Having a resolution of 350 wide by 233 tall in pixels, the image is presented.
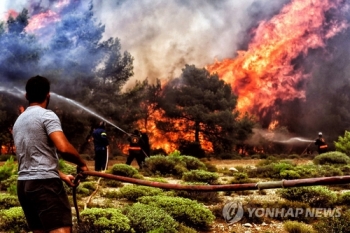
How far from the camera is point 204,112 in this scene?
33.9 metres

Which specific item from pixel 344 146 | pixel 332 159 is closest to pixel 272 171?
pixel 332 159

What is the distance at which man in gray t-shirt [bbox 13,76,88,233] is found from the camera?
3135 millimetres

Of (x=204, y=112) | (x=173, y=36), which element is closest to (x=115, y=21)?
(x=173, y=36)

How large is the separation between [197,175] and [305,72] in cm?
3538

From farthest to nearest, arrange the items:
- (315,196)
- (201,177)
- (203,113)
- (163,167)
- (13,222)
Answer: (203,113) → (163,167) → (201,177) → (315,196) → (13,222)

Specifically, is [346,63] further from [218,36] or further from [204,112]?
[204,112]

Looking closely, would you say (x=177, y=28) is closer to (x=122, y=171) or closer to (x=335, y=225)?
(x=122, y=171)

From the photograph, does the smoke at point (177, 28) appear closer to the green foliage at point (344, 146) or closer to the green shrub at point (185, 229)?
the green foliage at point (344, 146)

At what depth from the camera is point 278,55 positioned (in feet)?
141

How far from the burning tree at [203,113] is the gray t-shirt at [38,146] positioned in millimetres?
29368

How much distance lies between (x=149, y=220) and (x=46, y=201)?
4046mm

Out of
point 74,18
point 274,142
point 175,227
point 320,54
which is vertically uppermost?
point 320,54

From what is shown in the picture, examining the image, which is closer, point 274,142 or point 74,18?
point 74,18

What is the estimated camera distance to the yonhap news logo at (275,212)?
8.26 meters
